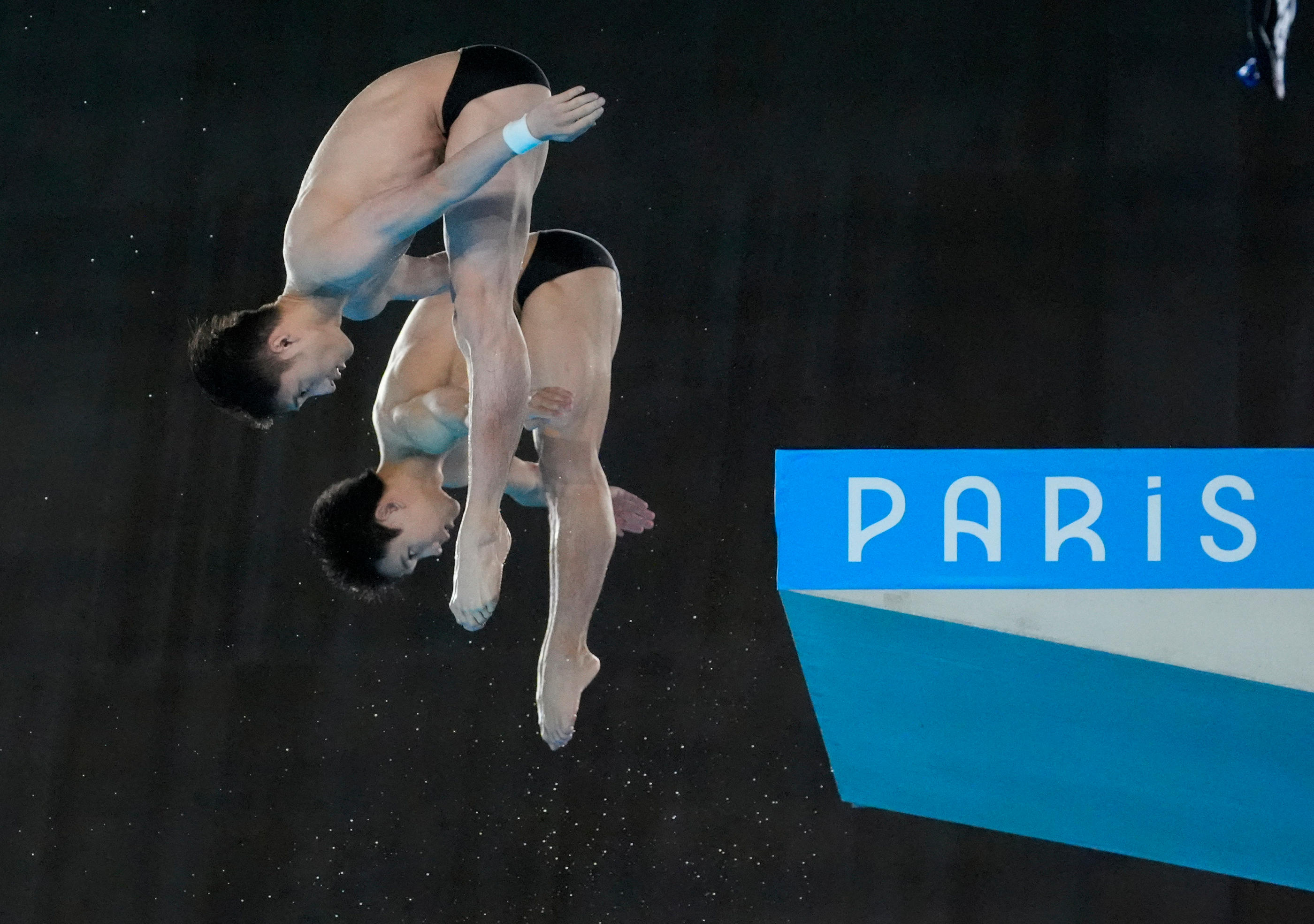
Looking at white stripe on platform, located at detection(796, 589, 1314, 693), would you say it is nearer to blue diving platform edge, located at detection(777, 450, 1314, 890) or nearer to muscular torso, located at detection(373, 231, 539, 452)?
blue diving platform edge, located at detection(777, 450, 1314, 890)

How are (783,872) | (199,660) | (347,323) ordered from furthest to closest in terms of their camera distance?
1. (347,323)
2. (199,660)
3. (783,872)

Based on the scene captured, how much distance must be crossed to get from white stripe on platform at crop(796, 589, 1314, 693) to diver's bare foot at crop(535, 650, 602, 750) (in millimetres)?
854

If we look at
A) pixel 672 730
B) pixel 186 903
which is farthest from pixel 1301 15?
pixel 186 903

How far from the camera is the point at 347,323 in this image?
4.73 meters

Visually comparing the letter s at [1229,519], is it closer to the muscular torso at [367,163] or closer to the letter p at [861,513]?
the letter p at [861,513]

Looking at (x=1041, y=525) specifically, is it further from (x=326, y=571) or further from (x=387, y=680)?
(x=387, y=680)

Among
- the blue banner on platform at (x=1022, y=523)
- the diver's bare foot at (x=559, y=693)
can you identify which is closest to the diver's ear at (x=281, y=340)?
the diver's bare foot at (x=559, y=693)

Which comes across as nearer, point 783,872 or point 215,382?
point 215,382

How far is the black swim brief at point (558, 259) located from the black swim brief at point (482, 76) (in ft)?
1.18

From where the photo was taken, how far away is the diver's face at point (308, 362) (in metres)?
2.61

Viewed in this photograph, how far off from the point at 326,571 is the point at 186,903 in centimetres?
189

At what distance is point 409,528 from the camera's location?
111 inches

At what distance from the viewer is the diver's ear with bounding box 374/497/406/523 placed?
2812 mm

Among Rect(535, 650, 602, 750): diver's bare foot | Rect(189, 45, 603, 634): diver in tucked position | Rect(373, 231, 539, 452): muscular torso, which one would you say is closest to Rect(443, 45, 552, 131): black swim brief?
Rect(189, 45, 603, 634): diver in tucked position
